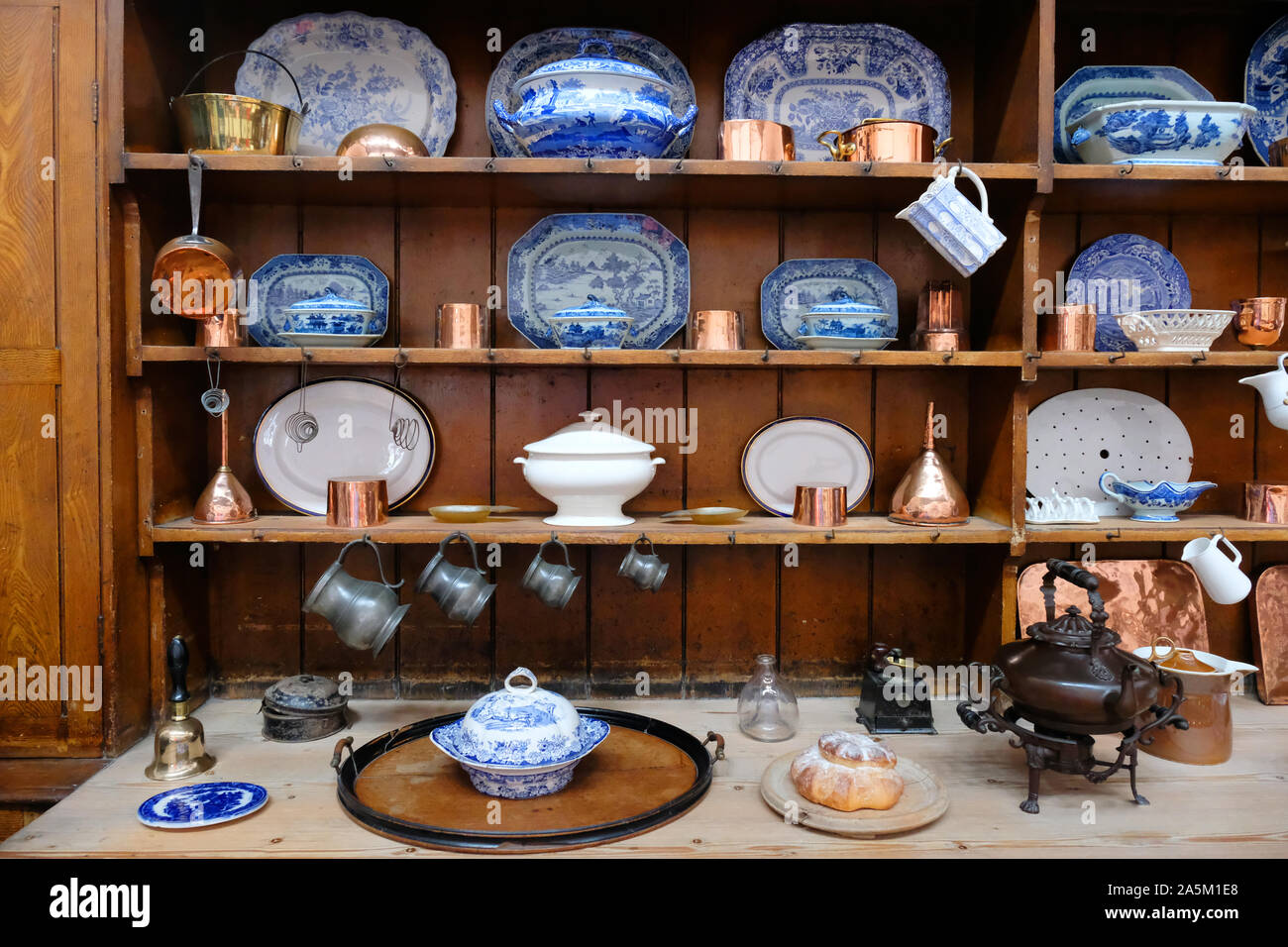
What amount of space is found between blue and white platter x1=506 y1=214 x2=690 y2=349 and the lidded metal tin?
0.88 m

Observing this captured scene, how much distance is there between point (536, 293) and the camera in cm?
198

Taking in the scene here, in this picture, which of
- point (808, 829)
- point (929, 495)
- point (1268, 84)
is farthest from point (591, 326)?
point (1268, 84)

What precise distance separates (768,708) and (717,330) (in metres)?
0.79

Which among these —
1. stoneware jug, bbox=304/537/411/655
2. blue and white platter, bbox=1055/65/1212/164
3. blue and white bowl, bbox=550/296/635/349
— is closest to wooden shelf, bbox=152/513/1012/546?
stoneware jug, bbox=304/537/411/655

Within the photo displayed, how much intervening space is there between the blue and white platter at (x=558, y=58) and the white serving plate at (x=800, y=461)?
2.48 feet

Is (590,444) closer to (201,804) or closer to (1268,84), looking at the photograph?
(201,804)

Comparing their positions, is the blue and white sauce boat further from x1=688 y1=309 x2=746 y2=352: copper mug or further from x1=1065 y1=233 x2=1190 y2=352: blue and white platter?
x1=688 y1=309 x2=746 y2=352: copper mug

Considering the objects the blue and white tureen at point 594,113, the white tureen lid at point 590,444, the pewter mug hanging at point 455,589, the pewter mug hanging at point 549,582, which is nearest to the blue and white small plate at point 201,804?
the pewter mug hanging at point 455,589

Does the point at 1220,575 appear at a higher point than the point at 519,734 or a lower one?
higher

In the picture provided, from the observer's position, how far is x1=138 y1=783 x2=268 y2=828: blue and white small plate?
1369 mm

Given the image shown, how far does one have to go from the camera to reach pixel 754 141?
1745 mm

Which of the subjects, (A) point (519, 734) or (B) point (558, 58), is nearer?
(A) point (519, 734)

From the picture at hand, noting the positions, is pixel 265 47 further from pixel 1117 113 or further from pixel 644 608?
pixel 1117 113
